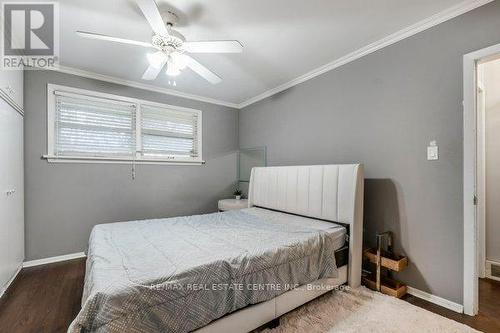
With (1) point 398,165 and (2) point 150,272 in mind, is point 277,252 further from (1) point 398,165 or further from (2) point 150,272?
(1) point 398,165

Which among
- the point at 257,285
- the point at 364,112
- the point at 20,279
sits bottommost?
the point at 20,279

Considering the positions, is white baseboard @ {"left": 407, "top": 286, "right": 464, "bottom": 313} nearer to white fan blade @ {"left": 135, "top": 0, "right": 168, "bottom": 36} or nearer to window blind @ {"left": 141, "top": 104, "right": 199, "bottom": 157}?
white fan blade @ {"left": 135, "top": 0, "right": 168, "bottom": 36}

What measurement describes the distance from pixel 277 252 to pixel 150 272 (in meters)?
0.87

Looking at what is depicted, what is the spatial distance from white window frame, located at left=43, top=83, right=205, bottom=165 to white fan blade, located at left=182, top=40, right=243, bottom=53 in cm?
195

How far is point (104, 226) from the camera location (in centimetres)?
219

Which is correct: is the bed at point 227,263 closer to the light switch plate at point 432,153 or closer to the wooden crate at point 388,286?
the wooden crate at point 388,286

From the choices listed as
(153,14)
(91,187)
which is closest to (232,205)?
(91,187)

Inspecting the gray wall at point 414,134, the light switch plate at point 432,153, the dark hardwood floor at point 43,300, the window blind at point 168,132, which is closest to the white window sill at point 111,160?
the window blind at point 168,132

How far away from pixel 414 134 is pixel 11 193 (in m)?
4.01

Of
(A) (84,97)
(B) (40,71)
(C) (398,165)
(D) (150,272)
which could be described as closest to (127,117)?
(A) (84,97)

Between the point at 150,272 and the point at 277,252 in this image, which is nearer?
the point at 150,272

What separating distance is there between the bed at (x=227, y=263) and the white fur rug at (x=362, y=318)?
105 mm

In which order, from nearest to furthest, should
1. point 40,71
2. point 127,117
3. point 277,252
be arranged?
point 277,252, point 40,71, point 127,117

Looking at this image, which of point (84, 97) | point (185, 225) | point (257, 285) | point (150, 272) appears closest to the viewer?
point (150, 272)
